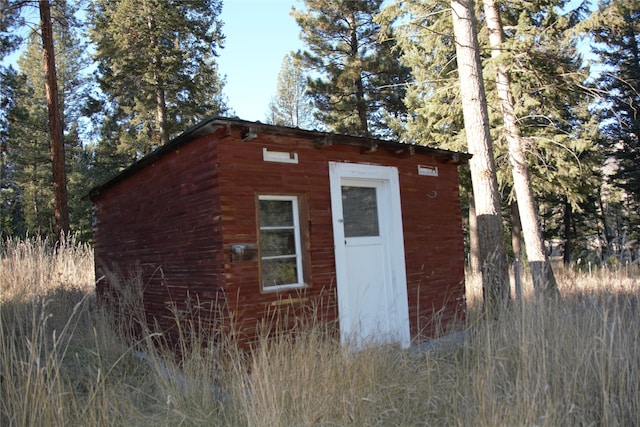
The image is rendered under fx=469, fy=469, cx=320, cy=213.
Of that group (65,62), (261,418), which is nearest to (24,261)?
(261,418)

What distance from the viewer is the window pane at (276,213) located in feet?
17.9

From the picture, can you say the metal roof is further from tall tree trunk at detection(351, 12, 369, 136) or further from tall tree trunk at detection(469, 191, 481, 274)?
tall tree trunk at detection(351, 12, 369, 136)

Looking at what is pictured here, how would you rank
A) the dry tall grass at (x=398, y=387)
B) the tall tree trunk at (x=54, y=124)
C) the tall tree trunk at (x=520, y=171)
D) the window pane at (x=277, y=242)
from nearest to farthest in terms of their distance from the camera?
the dry tall grass at (x=398, y=387)
the window pane at (x=277, y=242)
the tall tree trunk at (x=520, y=171)
the tall tree trunk at (x=54, y=124)

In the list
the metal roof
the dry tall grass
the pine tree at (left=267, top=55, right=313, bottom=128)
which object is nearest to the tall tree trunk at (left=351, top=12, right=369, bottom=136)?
the metal roof

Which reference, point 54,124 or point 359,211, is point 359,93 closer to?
point 54,124

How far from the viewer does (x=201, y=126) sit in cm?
493

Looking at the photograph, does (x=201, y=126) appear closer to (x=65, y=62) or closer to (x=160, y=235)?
(x=160, y=235)

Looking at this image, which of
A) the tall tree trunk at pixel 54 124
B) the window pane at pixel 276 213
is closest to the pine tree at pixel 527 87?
the window pane at pixel 276 213

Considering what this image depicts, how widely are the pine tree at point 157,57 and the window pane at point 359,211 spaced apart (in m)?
11.6

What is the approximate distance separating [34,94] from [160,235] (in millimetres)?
23109

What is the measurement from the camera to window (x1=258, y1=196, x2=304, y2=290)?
5.36 meters

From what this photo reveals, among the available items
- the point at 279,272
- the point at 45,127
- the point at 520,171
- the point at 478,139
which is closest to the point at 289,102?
the point at 45,127

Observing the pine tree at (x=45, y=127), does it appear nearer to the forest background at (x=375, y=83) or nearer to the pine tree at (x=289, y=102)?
the forest background at (x=375, y=83)

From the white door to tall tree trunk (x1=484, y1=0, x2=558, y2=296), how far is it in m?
3.44
